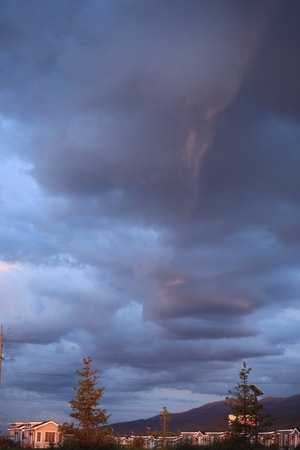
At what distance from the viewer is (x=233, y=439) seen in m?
54.0

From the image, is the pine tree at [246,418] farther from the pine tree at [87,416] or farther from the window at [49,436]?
the window at [49,436]

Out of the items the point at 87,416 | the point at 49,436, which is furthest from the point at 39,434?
the point at 87,416

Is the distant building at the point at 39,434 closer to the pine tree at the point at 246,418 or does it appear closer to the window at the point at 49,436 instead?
the window at the point at 49,436

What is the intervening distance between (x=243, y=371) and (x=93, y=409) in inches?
714

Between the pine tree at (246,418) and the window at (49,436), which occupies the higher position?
the window at (49,436)

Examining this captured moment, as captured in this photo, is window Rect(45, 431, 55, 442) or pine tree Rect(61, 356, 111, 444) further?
window Rect(45, 431, 55, 442)

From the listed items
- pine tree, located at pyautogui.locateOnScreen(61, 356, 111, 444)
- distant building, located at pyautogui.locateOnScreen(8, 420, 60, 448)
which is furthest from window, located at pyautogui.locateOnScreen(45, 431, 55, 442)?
pine tree, located at pyautogui.locateOnScreen(61, 356, 111, 444)

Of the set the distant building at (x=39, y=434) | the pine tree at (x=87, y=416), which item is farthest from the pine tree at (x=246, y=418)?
the distant building at (x=39, y=434)

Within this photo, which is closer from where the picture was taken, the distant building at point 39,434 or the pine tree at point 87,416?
the pine tree at point 87,416

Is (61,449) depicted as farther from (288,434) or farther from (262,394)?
(288,434)

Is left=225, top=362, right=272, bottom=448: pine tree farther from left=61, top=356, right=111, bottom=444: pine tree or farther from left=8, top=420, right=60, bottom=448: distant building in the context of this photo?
left=8, top=420, right=60, bottom=448: distant building

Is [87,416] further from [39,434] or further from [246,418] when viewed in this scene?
[39,434]

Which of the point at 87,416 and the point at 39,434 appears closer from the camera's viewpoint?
the point at 87,416

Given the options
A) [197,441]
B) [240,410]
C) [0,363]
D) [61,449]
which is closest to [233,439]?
[240,410]
